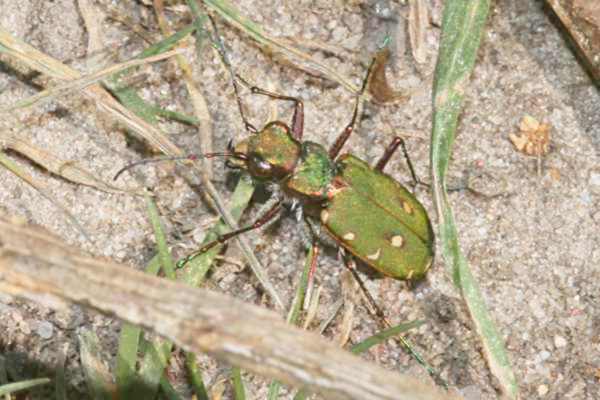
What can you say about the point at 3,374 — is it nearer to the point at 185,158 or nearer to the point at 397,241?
the point at 185,158

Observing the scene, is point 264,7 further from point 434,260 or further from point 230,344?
point 230,344

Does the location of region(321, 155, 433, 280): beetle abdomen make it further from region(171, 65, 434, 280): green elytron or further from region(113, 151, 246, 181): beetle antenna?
region(113, 151, 246, 181): beetle antenna

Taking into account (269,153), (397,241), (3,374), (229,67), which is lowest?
(3,374)

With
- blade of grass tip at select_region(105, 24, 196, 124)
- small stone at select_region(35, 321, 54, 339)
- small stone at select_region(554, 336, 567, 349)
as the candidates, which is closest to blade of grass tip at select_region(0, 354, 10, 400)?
small stone at select_region(35, 321, 54, 339)

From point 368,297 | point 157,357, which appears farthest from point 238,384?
point 368,297

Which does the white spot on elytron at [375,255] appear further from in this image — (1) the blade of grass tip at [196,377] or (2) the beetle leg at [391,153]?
(1) the blade of grass tip at [196,377]

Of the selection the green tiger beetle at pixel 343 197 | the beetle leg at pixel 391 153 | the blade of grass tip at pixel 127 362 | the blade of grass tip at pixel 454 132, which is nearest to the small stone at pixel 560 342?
the blade of grass tip at pixel 454 132
